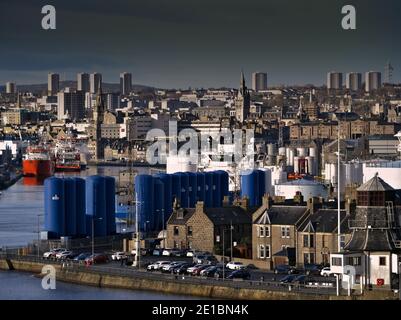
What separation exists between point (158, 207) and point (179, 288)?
30.2ft

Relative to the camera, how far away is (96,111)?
108m

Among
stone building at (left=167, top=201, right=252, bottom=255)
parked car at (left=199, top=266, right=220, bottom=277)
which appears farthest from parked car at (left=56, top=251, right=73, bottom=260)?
parked car at (left=199, top=266, right=220, bottom=277)

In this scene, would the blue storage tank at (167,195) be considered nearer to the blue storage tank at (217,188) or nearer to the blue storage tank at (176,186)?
the blue storage tank at (176,186)

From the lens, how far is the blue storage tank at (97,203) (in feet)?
90.0

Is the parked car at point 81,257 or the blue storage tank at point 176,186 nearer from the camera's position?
the parked car at point 81,257

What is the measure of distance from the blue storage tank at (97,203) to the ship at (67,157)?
4755 cm

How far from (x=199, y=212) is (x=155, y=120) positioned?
87240mm

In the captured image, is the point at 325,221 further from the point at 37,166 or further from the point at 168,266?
the point at 37,166

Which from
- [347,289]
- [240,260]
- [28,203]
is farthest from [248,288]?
[28,203]

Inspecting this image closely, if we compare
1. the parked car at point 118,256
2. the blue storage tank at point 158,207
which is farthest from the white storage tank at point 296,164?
the parked car at point 118,256

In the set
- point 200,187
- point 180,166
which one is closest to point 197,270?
point 200,187

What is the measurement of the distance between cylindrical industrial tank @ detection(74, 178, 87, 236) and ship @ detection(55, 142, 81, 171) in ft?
159

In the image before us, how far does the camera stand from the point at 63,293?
20.2 metres

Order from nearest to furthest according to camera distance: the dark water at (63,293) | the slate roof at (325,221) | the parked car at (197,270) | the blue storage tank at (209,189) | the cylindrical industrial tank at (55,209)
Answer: the dark water at (63,293) → the parked car at (197,270) → the slate roof at (325,221) → the cylindrical industrial tank at (55,209) → the blue storage tank at (209,189)
